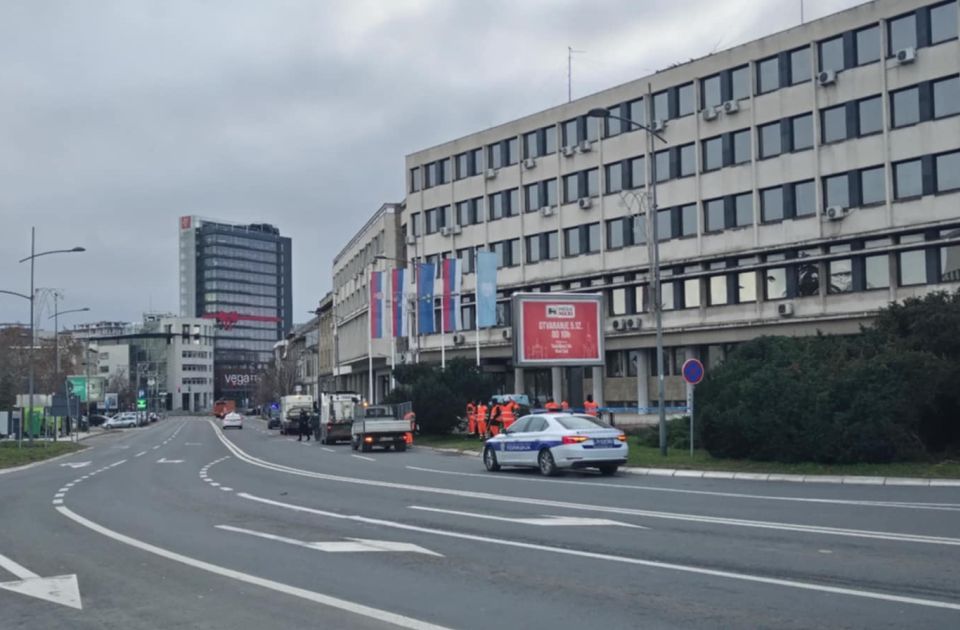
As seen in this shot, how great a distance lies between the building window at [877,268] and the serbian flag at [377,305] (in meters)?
25.1

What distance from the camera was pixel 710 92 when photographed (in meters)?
53.2

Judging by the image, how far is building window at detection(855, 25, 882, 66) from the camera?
4541cm

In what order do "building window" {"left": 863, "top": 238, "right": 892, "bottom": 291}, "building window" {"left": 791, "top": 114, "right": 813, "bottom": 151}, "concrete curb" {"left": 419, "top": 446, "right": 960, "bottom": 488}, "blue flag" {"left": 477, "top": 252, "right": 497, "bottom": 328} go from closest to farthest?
"concrete curb" {"left": 419, "top": 446, "right": 960, "bottom": 488} → "building window" {"left": 863, "top": 238, "right": 892, "bottom": 291} → "building window" {"left": 791, "top": 114, "right": 813, "bottom": 151} → "blue flag" {"left": 477, "top": 252, "right": 497, "bottom": 328}

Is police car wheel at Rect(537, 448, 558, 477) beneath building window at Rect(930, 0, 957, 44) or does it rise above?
beneath

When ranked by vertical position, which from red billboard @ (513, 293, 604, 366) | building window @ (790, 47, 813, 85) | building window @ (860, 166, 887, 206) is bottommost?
red billboard @ (513, 293, 604, 366)

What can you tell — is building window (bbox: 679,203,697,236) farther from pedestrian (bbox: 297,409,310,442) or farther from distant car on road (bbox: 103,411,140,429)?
distant car on road (bbox: 103,411,140,429)

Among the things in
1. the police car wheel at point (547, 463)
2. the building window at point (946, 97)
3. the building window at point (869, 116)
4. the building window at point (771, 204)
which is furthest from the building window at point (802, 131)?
the police car wheel at point (547, 463)

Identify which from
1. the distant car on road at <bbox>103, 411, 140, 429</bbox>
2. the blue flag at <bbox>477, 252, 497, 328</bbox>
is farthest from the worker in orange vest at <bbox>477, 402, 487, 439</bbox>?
the distant car on road at <bbox>103, 411, 140, 429</bbox>

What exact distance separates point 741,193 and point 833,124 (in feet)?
19.1

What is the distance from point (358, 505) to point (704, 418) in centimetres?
1098

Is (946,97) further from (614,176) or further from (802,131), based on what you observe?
(614,176)

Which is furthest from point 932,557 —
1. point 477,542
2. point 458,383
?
point 458,383

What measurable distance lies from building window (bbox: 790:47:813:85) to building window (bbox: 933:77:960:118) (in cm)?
620

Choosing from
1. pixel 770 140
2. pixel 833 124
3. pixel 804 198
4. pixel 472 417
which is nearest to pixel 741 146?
pixel 770 140
